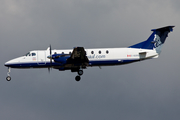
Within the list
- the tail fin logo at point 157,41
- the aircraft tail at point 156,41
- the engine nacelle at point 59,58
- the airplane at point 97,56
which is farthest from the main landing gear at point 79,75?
the tail fin logo at point 157,41

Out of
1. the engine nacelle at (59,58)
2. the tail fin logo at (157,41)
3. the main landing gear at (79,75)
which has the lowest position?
the main landing gear at (79,75)

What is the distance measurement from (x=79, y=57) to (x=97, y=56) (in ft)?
8.74

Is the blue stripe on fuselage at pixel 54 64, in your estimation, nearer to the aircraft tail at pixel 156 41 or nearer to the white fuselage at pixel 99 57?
the white fuselage at pixel 99 57

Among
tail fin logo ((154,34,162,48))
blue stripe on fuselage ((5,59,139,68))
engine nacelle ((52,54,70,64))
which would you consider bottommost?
blue stripe on fuselage ((5,59,139,68))

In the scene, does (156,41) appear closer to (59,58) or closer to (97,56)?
(97,56)

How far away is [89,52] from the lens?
31547 millimetres

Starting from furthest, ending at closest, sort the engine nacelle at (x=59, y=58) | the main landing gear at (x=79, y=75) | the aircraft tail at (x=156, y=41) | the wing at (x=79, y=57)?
1. the aircraft tail at (x=156, y=41)
2. the main landing gear at (x=79, y=75)
3. the engine nacelle at (x=59, y=58)
4. the wing at (x=79, y=57)

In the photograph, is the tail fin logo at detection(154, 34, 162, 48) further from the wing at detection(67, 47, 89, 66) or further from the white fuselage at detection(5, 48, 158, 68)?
the wing at detection(67, 47, 89, 66)

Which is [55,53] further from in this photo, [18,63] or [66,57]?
[18,63]

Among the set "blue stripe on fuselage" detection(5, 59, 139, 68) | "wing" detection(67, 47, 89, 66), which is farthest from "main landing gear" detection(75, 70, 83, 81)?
"blue stripe on fuselage" detection(5, 59, 139, 68)

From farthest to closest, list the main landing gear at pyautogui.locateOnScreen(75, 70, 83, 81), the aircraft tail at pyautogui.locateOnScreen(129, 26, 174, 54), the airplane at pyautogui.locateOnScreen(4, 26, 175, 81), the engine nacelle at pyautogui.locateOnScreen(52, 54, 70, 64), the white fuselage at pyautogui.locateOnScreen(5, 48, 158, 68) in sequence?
the aircraft tail at pyautogui.locateOnScreen(129, 26, 174, 54), the main landing gear at pyautogui.locateOnScreen(75, 70, 83, 81), the white fuselage at pyautogui.locateOnScreen(5, 48, 158, 68), the airplane at pyautogui.locateOnScreen(4, 26, 175, 81), the engine nacelle at pyautogui.locateOnScreen(52, 54, 70, 64)

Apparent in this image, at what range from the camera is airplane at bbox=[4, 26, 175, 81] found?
31.4 metres

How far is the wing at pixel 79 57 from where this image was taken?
28.6 m

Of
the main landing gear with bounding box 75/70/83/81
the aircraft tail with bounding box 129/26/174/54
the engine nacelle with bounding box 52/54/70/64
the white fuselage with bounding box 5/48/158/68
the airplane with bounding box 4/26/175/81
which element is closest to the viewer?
the engine nacelle with bounding box 52/54/70/64
